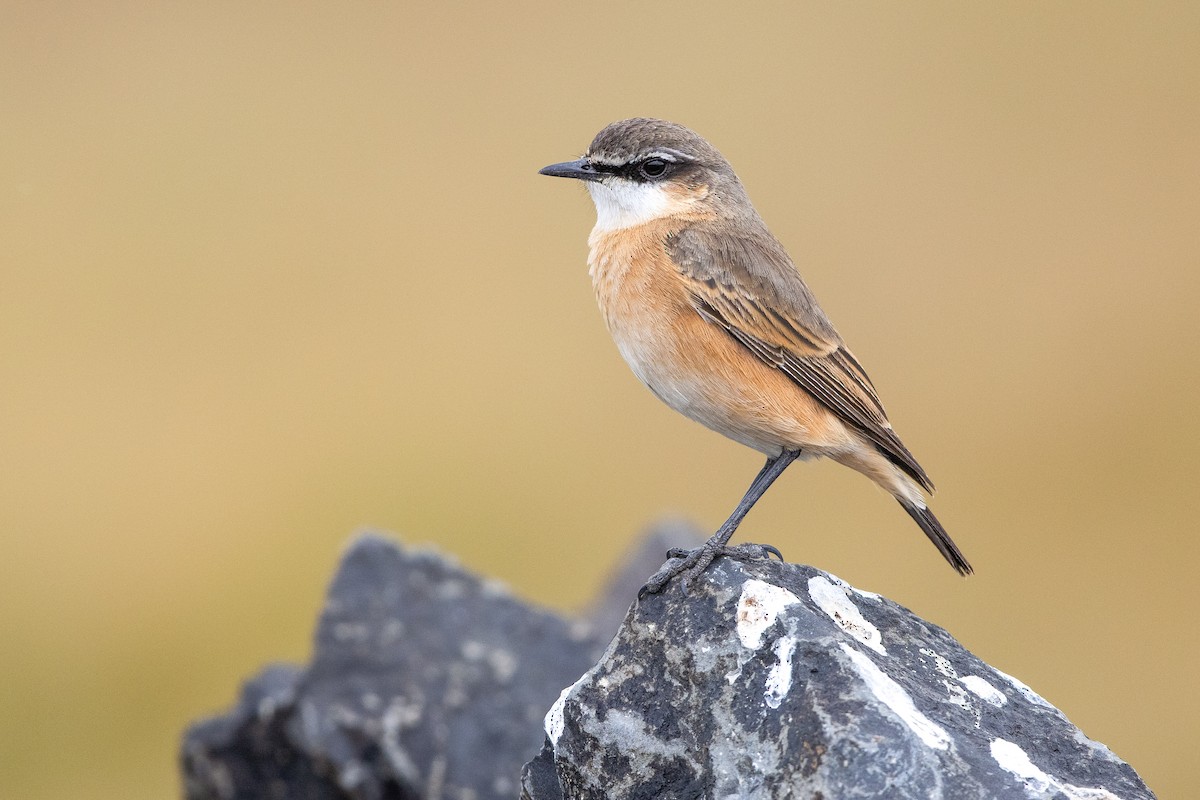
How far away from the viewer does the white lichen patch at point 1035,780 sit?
4.06 metres

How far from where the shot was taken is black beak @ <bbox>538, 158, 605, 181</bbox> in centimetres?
700

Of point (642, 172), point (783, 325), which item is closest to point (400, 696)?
point (783, 325)

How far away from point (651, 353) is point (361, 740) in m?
2.81

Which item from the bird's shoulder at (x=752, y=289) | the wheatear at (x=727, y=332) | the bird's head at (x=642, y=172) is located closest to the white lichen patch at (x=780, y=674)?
the wheatear at (x=727, y=332)

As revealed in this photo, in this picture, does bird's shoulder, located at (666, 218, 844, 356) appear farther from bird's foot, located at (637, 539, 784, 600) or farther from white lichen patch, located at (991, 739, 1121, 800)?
white lichen patch, located at (991, 739, 1121, 800)

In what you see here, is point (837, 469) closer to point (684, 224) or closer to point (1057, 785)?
point (684, 224)

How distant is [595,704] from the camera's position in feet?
15.0

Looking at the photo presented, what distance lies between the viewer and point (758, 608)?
460cm

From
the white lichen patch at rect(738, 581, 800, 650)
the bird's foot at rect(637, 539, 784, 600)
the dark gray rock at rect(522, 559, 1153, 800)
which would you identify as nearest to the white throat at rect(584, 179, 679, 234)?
the bird's foot at rect(637, 539, 784, 600)

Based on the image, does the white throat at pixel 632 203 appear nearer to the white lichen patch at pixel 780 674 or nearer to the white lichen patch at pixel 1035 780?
the white lichen patch at pixel 780 674

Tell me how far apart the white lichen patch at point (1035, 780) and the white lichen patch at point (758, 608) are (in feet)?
2.85

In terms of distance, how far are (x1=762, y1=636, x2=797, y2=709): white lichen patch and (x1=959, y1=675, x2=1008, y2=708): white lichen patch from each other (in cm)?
84

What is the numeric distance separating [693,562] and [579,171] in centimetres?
279

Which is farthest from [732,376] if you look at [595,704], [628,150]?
[595,704]
